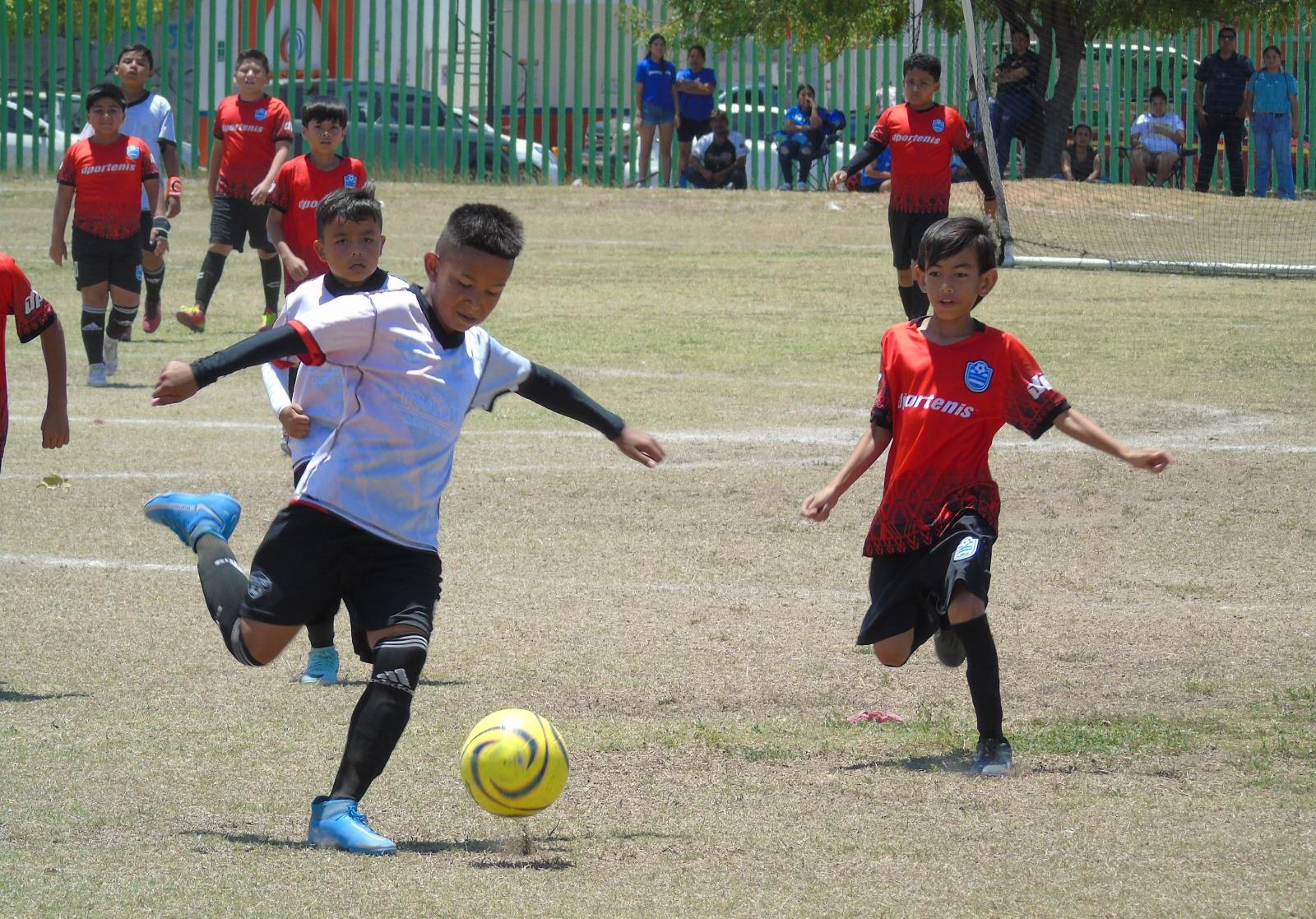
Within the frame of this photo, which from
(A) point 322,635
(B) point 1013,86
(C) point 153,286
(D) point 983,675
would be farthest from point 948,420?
(B) point 1013,86

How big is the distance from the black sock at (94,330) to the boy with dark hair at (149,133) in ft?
0.74

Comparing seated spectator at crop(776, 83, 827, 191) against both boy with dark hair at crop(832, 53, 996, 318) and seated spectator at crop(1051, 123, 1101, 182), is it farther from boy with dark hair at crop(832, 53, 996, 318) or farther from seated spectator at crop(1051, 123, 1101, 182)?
boy with dark hair at crop(832, 53, 996, 318)

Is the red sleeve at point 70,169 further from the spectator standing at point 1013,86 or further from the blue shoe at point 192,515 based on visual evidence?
the spectator standing at point 1013,86

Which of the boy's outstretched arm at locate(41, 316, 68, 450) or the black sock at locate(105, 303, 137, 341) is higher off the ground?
the boy's outstretched arm at locate(41, 316, 68, 450)

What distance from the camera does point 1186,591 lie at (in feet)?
24.3

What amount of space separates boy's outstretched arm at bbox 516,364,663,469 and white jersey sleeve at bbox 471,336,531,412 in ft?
0.11

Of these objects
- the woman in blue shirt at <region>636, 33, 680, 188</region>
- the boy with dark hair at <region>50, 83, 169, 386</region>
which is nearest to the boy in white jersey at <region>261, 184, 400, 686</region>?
the boy with dark hair at <region>50, 83, 169, 386</region>

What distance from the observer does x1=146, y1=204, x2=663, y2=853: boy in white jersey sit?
4441mm

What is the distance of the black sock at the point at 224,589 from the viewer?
15.9 ft

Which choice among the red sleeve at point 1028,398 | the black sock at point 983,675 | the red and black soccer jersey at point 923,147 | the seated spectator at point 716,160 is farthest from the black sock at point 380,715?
the seated spectator at point 716,160

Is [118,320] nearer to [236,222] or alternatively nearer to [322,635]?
[236,222]

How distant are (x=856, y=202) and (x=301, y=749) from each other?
20610mm

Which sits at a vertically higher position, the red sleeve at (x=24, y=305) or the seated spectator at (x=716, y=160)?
the seated spectator at (x=716, y=160)

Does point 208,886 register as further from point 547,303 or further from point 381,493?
point 547,303
